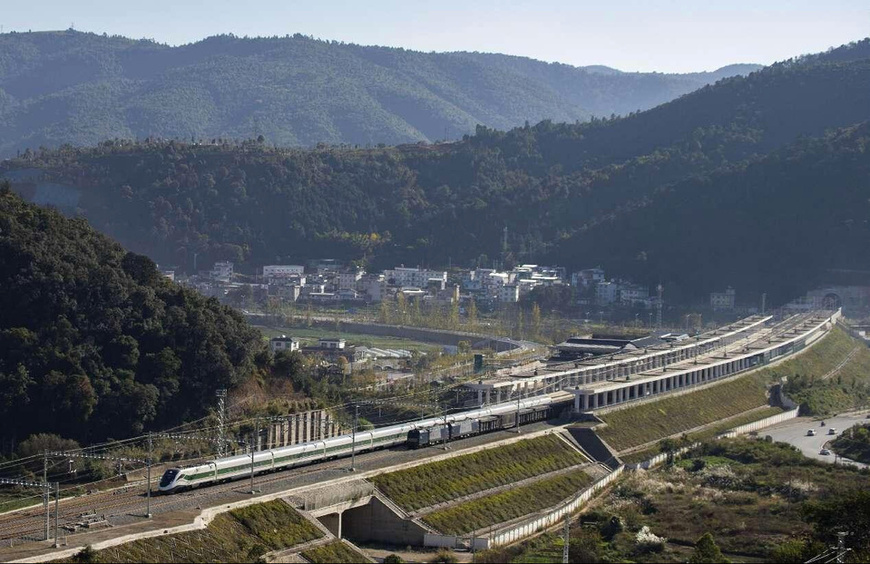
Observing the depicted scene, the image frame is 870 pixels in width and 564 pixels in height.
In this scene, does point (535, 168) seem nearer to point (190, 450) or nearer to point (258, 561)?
point (190, 450)

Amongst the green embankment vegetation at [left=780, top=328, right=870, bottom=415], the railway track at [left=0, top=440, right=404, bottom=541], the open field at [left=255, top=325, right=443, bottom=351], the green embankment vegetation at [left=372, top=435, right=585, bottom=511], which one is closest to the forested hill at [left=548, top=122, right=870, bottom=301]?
the green embankment vegetation at [left=780, top=328, right=870, bottom=415]

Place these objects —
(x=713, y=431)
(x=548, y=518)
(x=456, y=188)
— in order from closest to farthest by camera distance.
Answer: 1. (x=548, y=518)
2. (x=713, y=431)
3. (x=456, y=188)

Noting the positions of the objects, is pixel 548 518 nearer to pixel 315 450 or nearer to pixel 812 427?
pixel 315 450

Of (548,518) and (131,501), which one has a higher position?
(131,501)

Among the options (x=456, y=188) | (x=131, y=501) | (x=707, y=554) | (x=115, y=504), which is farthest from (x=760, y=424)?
(x=456, y=188)

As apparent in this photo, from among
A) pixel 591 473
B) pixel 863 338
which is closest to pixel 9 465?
pixel 591 473

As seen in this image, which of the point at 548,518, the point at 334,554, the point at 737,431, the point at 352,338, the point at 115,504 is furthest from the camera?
the point at 352,338
